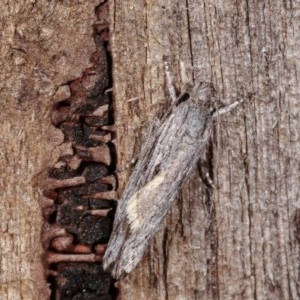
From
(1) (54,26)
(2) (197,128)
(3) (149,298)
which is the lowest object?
(3) (149,298)

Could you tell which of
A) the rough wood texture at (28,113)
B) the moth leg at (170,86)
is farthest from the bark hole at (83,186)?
the moth leg at (170,86)

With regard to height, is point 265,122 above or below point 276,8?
below

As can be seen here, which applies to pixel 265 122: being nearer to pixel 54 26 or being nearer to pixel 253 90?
pixel 253 90

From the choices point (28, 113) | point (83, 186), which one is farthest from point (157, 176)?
point (28, 113)

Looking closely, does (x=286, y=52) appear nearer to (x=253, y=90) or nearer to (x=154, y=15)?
(x=253, y=90)

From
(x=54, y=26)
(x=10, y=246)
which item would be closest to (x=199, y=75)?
(x=54, y=26)

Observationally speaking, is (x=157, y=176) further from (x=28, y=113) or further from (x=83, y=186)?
(x=28, y=113)

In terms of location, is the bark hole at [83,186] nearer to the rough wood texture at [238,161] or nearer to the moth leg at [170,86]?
the rough wood texture at [238,161]
